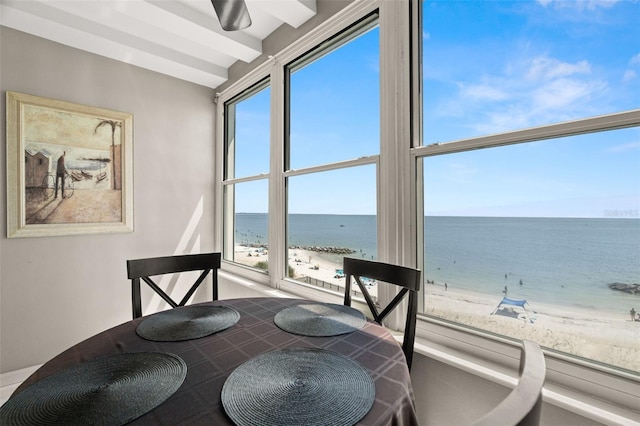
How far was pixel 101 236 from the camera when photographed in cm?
247

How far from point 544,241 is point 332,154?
1.35m

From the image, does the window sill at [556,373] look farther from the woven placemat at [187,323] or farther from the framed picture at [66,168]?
the framed picture at [66,168]

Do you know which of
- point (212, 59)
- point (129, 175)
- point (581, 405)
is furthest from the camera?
point (212, 59)

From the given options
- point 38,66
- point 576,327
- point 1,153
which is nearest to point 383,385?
point 576,327

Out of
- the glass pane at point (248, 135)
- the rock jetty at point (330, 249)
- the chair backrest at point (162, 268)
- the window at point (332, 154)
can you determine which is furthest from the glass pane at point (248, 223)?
the chair backrest at point (162, 268)

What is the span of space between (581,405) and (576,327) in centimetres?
27

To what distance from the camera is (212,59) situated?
2.79 meters

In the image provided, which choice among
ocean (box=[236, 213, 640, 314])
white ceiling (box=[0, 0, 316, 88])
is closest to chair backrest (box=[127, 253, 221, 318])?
ocean (box=[236, 213, 640, 314])

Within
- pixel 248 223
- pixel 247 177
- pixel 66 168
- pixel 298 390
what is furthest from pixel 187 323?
pixel 66 168

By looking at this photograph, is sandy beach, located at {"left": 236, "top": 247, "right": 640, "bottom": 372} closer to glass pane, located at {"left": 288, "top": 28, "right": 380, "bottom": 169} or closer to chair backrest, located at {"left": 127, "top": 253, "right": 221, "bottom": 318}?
glass pane, located at {"left": 288, "top": 28, "right": 380, "bottom": 169}

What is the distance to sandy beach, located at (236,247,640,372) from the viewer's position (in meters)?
0.99

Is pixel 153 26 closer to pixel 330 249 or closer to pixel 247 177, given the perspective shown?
pixel 247 177

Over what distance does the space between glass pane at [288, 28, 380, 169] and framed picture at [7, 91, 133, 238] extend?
163 cm

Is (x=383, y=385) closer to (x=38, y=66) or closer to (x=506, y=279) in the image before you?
(x=506, y=279)
